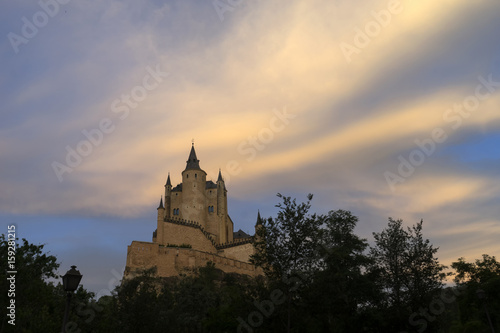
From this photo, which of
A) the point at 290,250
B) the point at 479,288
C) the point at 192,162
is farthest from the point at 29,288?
the point at 192,162

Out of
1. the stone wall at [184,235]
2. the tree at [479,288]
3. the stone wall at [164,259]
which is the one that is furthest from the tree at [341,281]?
the stone wall at [184,235]

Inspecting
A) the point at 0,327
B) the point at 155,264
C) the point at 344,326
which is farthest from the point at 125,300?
the point at 155,264

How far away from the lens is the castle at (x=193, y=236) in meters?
77.2

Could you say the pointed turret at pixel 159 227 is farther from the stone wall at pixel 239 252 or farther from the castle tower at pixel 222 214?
the castle tower at pixel 222 214

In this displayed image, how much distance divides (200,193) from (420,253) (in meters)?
71.9

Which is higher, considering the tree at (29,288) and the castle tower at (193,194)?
the castle tower at (193,194)

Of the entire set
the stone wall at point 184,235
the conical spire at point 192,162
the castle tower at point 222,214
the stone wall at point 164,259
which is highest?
the conical spire at point 192,162

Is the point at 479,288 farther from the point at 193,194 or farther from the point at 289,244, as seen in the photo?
the point at 193,194

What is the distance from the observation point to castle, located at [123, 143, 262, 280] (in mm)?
Answer: 77188

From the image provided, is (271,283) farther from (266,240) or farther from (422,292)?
(422,292)

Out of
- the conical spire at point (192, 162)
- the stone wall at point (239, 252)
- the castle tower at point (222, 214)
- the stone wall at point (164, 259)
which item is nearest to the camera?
the stone wall at point (164, 259)

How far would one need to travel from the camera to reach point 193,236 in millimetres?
86500

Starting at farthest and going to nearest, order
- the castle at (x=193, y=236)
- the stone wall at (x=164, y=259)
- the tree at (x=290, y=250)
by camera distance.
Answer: the castle at (x=193, y=236) → the stone wall at (x=164, y=259) → the tree at (x=290, y=250)

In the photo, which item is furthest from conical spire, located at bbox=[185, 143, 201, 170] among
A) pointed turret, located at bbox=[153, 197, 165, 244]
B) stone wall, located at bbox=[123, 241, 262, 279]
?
stone wall, located at bbox=[123, 241, 262, 279]
